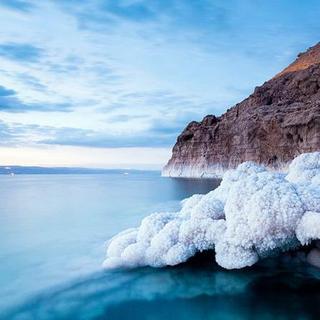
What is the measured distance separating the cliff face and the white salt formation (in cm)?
5965

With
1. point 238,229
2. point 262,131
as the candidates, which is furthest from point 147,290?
point 262,131

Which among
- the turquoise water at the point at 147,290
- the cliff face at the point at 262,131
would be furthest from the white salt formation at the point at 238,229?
the cliff face at the point at 262,131

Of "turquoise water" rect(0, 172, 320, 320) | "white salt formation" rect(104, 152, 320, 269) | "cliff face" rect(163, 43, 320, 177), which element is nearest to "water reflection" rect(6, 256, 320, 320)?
"turquoise water" rect(0, 172, 320, 320)

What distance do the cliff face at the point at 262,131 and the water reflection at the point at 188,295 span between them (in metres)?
60.7

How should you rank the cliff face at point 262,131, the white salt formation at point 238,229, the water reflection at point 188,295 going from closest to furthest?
the water reflection at point 188,295, the white salt formation at point 238,229, the cliff face at point 262,131

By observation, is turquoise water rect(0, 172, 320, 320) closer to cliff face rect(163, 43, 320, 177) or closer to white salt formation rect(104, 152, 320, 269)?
white salt formation rect(104, 152, 320, 269)

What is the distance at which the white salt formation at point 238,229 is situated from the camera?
10.9 m

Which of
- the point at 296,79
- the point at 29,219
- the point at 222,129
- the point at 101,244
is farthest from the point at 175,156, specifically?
the point at 101,244

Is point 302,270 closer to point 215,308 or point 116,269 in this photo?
point 215,308

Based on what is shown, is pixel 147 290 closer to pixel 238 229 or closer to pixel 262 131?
pixel 238 229

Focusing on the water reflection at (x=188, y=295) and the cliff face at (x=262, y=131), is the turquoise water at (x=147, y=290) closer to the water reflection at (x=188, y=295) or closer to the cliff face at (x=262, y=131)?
the water reflection at (x=188, y=295)

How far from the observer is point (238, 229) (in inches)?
449

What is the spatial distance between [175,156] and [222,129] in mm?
19237

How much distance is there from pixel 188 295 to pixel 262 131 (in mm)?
76654
